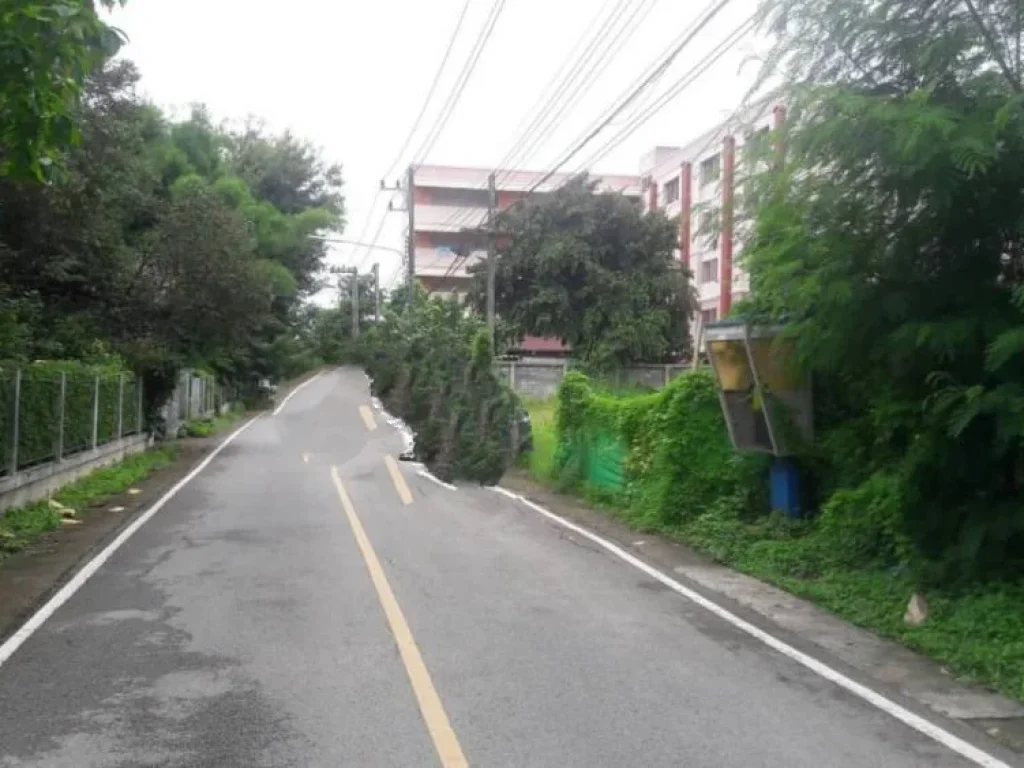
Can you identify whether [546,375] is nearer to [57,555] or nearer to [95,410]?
[95,410]

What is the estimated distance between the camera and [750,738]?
6402mm

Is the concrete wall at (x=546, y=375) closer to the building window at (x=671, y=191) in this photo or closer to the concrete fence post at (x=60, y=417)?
the building window at (x=671, y=191)

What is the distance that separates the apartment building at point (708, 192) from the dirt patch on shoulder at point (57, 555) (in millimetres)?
7184

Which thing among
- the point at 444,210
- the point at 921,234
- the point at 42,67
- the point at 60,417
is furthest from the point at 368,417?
the point at 444,210

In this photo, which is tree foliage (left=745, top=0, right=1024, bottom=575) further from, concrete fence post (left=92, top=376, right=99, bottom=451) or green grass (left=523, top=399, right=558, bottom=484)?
concrete fence post (left=92, top=376, right=99, bottom=451)

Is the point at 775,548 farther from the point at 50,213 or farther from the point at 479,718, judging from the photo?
the point at 50,213

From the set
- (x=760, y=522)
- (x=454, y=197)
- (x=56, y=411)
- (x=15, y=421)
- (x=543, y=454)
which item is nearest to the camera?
(x=760, y=522)

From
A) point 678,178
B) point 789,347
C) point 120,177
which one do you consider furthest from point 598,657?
point 678,178

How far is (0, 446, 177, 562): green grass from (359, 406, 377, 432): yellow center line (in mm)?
8202

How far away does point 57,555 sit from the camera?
43.1ft

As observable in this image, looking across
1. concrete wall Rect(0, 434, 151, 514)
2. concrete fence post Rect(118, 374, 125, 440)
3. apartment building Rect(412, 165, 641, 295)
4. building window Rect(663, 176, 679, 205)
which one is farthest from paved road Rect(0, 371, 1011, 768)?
apartment building Rect(412, 165, 641, 295)

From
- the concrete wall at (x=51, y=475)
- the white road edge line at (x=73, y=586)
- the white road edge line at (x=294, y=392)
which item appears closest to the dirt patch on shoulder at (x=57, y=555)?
the white road edge line at (x=73, y=586)

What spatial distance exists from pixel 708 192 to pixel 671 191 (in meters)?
21.1

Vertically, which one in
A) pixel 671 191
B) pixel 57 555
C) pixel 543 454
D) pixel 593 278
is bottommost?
pixel 57 555
